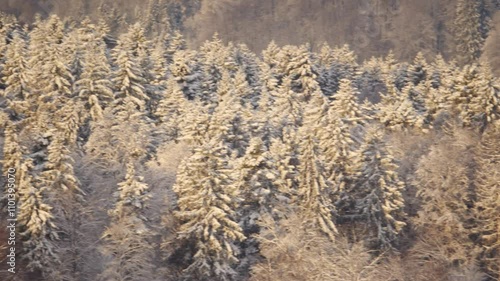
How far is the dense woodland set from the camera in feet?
116

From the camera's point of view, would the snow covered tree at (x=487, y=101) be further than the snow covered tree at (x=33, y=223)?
Yes

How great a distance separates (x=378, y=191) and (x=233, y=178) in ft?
43.2

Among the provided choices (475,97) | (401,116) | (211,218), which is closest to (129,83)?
(211,218)

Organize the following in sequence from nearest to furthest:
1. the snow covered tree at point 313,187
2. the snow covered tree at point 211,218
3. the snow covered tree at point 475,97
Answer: the snow covered tree at point 211,218 < the snow covered tree at point 313,187 < the snow covered tree at point 475,97

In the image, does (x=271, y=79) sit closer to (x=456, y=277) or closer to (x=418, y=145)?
(x=418, y=145)

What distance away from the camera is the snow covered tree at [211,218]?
37094 millimetres

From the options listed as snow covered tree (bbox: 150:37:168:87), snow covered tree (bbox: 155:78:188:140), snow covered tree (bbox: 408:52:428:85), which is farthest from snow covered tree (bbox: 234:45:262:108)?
snow covered tree (bbox: 408:52:428:85)

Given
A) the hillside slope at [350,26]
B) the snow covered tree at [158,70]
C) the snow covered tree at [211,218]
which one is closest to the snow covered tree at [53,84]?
the snow covered tree at [158,70]

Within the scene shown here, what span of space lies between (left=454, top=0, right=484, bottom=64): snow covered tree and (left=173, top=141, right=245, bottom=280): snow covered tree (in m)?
125

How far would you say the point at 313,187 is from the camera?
4216 cm

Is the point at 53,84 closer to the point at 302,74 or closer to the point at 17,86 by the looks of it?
the point at 17,86

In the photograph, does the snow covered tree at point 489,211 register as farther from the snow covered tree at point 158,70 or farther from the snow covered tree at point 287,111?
the snow covered tree at point 158,70

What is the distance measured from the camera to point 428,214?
4581 centimetres

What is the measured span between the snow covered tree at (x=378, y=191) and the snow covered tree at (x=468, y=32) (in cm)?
11247
